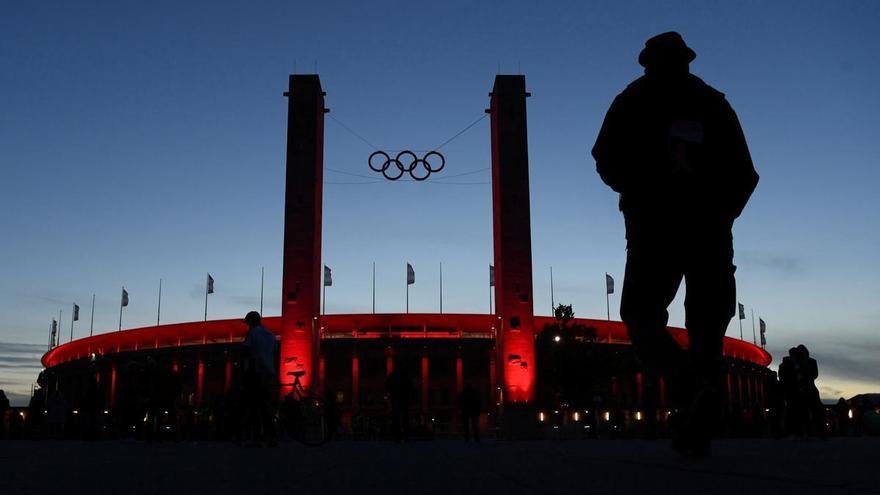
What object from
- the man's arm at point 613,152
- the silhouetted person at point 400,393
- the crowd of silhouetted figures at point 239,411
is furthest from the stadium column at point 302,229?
the man's arm at point 613,152

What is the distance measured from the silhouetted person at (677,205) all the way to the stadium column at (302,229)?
35685mm

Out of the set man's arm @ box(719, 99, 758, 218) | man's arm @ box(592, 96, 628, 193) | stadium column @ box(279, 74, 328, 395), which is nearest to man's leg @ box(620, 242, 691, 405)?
man's arm @ box(592, 96, 628, 193)

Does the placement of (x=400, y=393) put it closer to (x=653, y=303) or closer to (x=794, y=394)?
(x=794, y=394)

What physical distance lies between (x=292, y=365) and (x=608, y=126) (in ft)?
119

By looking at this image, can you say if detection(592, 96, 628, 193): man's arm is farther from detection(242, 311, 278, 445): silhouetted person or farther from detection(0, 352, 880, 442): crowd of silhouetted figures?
detection(242, 311, 278, 445): silhouetted person

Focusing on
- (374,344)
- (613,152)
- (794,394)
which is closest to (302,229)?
(374,344)

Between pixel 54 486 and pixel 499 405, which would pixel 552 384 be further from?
pixel 54 486

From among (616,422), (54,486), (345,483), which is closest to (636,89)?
(345,483)

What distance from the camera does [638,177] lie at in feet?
17.5

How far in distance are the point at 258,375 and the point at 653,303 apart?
920 centimetres

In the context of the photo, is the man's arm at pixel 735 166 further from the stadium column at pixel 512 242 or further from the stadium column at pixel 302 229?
the stadium column at pixel 302 229

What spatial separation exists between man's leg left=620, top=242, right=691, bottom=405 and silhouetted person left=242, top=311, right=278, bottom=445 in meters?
8.34

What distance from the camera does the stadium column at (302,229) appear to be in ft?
134

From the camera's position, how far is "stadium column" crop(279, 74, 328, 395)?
40.9 meters
